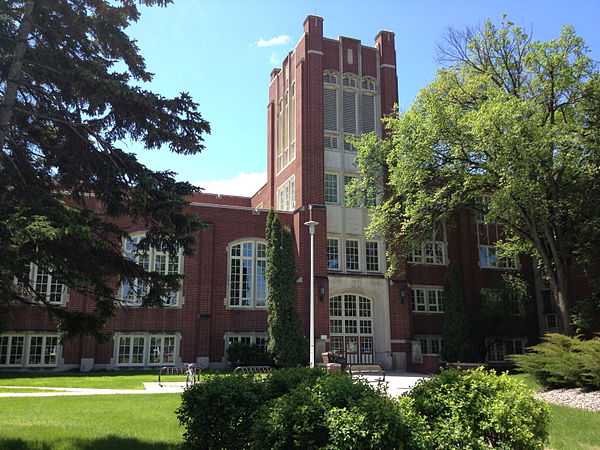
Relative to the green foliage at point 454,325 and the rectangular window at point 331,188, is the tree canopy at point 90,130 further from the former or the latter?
the green foliage at point 454,325

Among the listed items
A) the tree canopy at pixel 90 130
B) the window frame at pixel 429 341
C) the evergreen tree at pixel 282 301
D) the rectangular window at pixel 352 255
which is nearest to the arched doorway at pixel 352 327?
the rectangular window at pixel 352 255

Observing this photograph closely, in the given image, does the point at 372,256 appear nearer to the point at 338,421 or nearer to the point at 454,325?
the point at 454,325

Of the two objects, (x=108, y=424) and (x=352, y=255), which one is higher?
(x=352, y=255)

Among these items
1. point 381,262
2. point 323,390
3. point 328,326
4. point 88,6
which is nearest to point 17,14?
point 88,6

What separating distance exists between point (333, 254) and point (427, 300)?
757cm

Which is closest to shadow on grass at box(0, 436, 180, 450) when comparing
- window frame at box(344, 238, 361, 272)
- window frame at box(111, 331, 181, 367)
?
window frame at box(111, 331, 181, 367)

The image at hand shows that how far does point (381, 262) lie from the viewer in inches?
1214

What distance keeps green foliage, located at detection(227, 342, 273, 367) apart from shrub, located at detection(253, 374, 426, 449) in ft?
67.9

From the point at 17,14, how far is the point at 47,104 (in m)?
1.80

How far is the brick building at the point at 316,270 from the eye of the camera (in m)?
26.5

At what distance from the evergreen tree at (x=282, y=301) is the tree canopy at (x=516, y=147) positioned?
17.1ft

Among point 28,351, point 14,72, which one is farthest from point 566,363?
point 28,351

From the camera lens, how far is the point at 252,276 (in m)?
29.0

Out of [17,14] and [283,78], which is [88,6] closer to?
[17,14]
